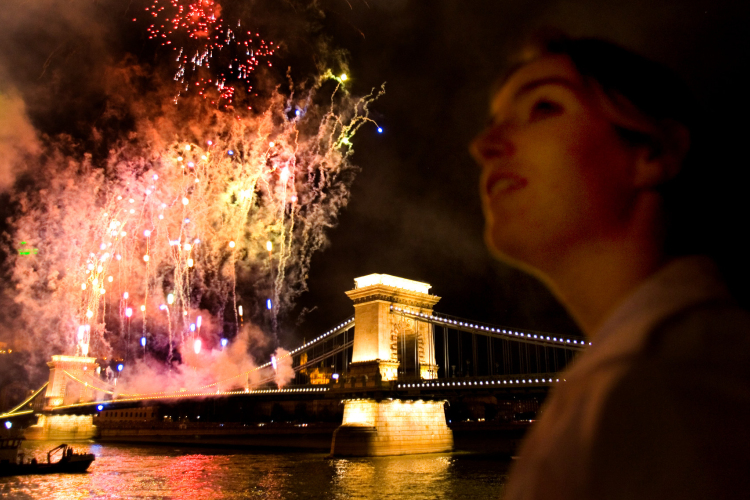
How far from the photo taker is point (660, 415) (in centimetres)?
61

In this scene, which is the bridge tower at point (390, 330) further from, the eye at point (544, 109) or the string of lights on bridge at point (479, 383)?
the eye at point (544, 109)

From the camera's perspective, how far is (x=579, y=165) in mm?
1059

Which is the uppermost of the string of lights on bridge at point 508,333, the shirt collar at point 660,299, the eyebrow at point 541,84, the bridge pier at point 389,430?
the string of lights on bridge at point 508,333

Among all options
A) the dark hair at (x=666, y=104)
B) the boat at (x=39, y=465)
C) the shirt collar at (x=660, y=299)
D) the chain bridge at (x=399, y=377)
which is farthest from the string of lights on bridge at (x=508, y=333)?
the shirt collar at (x=660, y=299)

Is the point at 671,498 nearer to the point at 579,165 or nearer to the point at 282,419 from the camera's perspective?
the point at 579,165

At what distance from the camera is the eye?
112 cm

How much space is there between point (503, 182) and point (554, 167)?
0.11 metres

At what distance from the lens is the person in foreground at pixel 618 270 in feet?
1.98

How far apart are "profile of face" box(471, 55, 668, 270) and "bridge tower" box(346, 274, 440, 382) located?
36911 millimetres

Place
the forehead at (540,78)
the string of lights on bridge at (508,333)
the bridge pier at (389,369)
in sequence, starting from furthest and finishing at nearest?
1. the bridge pier at (389,369)
2. the string of lights on bridge at (508,333)
3. the forehead at (540,78)

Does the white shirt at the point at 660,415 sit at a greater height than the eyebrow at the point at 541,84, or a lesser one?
lesser

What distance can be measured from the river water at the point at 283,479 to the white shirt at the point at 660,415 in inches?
883

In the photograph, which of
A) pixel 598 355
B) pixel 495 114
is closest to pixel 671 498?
pixel 598 355

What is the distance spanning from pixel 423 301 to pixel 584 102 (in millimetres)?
42881
